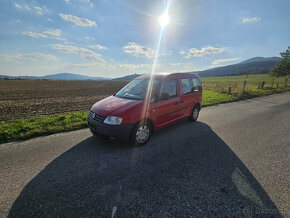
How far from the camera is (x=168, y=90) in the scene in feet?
Result: 13.6

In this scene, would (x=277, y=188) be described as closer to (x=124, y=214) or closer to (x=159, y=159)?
(x=159, y=159)

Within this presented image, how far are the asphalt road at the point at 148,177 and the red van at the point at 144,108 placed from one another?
48cm

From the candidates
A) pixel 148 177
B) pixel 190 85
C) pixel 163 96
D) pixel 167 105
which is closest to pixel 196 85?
pixel 190 85

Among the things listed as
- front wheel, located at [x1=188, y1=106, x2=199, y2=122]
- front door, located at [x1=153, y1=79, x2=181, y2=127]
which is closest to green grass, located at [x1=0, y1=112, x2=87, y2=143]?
front door, located at [x1=153, y1=79, x2=181, y2=127]

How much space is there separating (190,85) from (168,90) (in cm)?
144

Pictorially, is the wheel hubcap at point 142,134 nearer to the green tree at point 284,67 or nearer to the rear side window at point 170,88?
the rear side window at point 170,88

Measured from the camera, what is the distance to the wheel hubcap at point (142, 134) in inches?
137

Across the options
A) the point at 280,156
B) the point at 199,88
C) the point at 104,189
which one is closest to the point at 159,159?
the point at 104,189

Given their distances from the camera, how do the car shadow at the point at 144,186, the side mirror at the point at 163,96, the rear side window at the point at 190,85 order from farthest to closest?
the rear side window at the point at 190,85
the side mirror at the point at 163,96
the car shadow at the point at 144,186

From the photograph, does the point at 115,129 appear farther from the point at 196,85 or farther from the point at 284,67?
the point at 284,67

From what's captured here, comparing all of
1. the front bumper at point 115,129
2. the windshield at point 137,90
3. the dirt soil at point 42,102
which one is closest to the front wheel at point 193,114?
the windshield at point 137,90

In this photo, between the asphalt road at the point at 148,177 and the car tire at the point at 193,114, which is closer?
the asphalt road at the point at 148,177

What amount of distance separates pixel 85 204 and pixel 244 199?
2391 millimetres

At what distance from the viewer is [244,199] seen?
6.59ft
